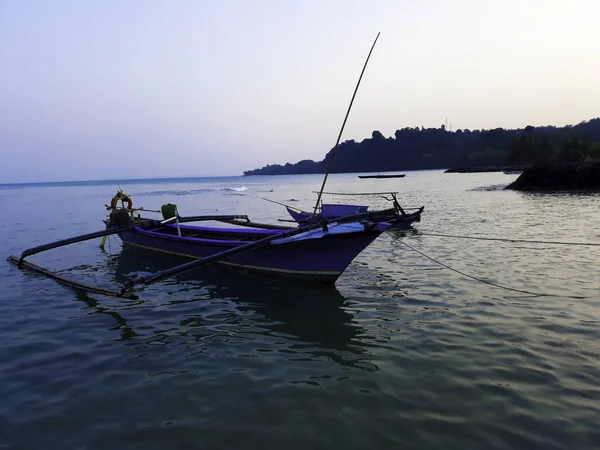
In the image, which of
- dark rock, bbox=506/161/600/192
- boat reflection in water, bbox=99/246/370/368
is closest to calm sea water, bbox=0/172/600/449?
boat reflection in water, bbox=99/246/370/368

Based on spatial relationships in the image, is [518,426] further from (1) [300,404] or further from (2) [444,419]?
(1) [300,404]

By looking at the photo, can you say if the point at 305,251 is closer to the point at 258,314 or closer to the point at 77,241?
the point at 258,314

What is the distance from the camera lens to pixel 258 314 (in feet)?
28.6

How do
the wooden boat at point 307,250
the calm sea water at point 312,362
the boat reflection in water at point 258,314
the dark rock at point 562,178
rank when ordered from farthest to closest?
1. the dark rock at point 562,178
2. the wooden boat at point 307,250
3. the boat reflection in water at point 258,314
4. the calm sea water at point 312,362

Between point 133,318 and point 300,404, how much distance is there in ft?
17.0

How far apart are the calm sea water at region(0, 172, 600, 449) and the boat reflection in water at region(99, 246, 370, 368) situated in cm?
5

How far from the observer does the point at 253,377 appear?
589cm

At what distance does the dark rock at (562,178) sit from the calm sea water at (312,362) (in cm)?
3759

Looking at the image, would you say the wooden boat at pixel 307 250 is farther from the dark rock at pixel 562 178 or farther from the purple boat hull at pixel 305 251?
the dark rock at pixel 562 178

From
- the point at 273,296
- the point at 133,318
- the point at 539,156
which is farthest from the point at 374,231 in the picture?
the point at 539,156

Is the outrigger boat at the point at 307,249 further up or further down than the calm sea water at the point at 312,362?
further up

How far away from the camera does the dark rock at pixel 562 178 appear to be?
4203 centimetres

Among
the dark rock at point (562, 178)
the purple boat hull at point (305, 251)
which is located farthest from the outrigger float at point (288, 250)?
the dark rock at point (562, 178)

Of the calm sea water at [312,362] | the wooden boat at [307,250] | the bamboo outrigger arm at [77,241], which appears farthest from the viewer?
the wooden boat at [307,250]
